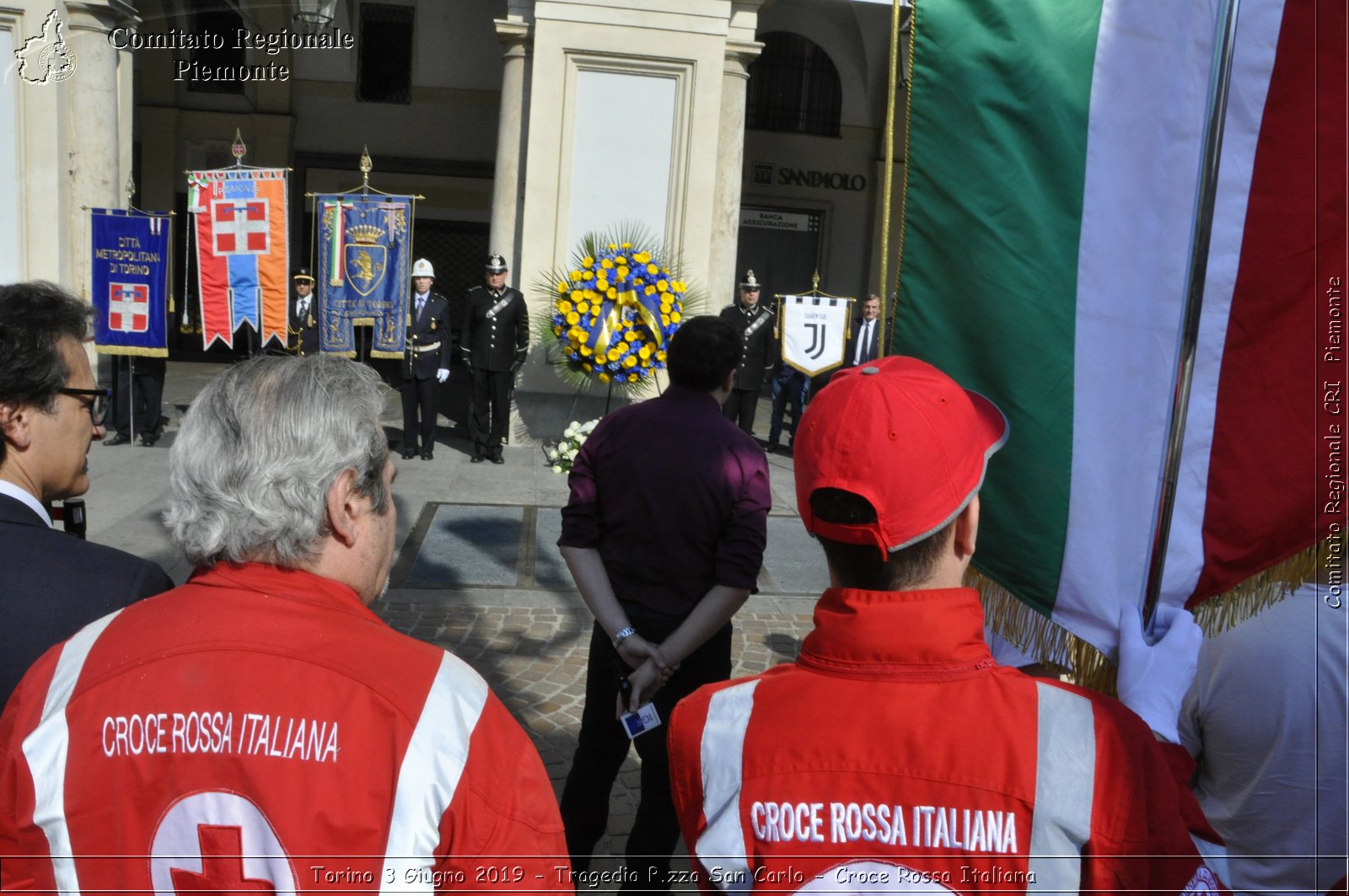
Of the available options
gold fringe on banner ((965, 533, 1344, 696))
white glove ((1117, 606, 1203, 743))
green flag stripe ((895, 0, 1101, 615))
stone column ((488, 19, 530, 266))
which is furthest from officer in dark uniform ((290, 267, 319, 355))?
white glove ((1117, 606, 1203, 743))

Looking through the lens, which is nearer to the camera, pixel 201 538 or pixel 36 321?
pixel 201 538

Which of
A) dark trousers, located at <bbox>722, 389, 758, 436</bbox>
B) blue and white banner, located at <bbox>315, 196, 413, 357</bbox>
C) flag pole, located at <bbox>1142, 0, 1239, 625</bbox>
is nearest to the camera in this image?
flag pole, located at <bbox>1142, 0, 1239, 625</bbox>

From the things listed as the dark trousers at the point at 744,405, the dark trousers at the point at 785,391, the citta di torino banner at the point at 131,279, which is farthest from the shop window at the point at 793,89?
the citta di torino banner at the point at 131,279

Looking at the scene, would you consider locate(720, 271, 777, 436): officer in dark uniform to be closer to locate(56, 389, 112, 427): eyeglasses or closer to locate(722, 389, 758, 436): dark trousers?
locate(722, 389, 758, 436): dark trousers

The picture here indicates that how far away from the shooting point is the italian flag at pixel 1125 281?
1.66 metres

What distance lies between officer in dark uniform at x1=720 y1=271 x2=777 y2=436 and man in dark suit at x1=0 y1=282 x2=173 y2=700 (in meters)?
9.34

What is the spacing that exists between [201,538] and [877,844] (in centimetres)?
97

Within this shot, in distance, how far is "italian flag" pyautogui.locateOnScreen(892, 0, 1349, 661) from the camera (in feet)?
5.44

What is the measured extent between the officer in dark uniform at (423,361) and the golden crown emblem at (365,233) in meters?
0.51

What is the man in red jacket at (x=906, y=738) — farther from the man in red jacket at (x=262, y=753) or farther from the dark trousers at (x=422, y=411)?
the dark trousers at (x=422, y=411)

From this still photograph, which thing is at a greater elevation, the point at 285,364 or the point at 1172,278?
the point at 1172,278

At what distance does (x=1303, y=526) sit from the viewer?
164cm

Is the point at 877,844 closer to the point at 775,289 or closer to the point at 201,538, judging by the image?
the point at 201,538

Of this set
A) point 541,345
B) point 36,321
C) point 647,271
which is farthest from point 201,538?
point 541,345
